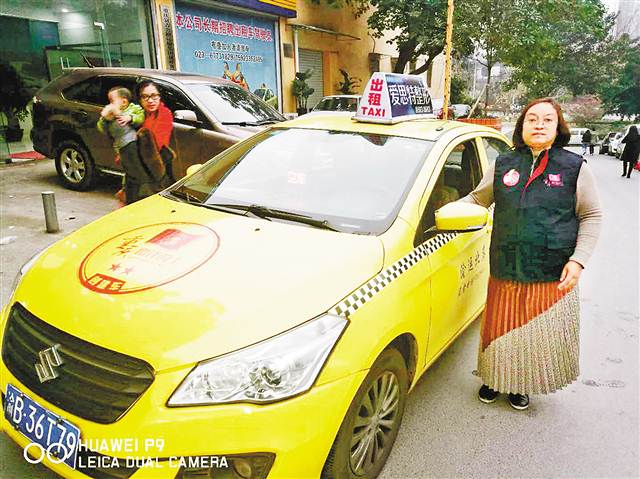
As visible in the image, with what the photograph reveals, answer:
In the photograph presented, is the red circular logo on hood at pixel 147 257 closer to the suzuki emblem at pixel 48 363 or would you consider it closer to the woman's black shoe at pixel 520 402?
the suzuki emblem at pixel 48 363

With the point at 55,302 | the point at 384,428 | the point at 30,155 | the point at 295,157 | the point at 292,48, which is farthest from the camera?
the point at 292,48

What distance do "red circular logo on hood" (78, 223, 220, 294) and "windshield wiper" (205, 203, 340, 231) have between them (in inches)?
11.4

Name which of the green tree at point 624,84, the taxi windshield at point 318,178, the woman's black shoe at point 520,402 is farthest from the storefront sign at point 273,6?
the green tree at point 624,84

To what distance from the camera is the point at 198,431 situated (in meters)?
1.63

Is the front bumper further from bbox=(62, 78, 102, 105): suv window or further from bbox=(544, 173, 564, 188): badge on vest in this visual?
bbox=(62, 78, 102, 105): suv window

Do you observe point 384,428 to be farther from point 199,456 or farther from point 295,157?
point 295,157

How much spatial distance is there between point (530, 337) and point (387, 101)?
5.65 feet

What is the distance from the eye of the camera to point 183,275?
2.05 m

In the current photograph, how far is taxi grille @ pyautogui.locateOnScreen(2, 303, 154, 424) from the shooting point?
1.69 m

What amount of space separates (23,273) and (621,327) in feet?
14.2

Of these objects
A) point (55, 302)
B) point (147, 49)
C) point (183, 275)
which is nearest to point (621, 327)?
point (183, 275)

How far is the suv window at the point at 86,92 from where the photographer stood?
269 inches

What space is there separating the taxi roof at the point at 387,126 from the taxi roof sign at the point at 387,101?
0.15 ft

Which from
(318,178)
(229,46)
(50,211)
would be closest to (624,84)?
(229,46)
